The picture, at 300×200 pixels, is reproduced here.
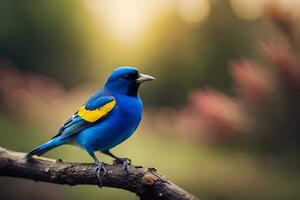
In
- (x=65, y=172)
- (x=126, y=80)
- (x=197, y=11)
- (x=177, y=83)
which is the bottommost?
(x=65, y=172)

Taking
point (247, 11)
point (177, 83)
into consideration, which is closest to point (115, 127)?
point (177, 83)

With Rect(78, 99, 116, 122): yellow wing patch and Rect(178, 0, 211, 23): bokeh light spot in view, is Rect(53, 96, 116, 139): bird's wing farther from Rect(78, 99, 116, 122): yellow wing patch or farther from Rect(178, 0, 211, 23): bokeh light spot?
Rect(178, 0, 211, 23): bokeh light spot

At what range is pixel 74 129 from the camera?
3.08ft

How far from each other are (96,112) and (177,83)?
3.55 feet

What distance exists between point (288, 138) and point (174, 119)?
297 millimetres

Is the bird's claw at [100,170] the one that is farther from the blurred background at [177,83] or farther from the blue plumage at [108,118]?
the blurred background at [177,83]

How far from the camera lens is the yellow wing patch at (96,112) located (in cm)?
94

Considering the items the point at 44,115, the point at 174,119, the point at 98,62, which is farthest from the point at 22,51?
the point at 174,119

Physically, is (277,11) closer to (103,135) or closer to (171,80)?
→ (171,80)

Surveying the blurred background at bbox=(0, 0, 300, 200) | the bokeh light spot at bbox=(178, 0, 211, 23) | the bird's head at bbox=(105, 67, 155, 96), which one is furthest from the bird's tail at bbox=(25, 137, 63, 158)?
the bokeh light spot at bbox=(178, 0, 211, 23)

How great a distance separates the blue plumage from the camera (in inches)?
35.6

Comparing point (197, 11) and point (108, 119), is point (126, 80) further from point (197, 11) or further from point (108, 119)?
point (197, 11)

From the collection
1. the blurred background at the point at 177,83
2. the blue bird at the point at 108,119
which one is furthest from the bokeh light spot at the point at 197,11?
the blue bird at the point at 108,119

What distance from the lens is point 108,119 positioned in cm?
94
